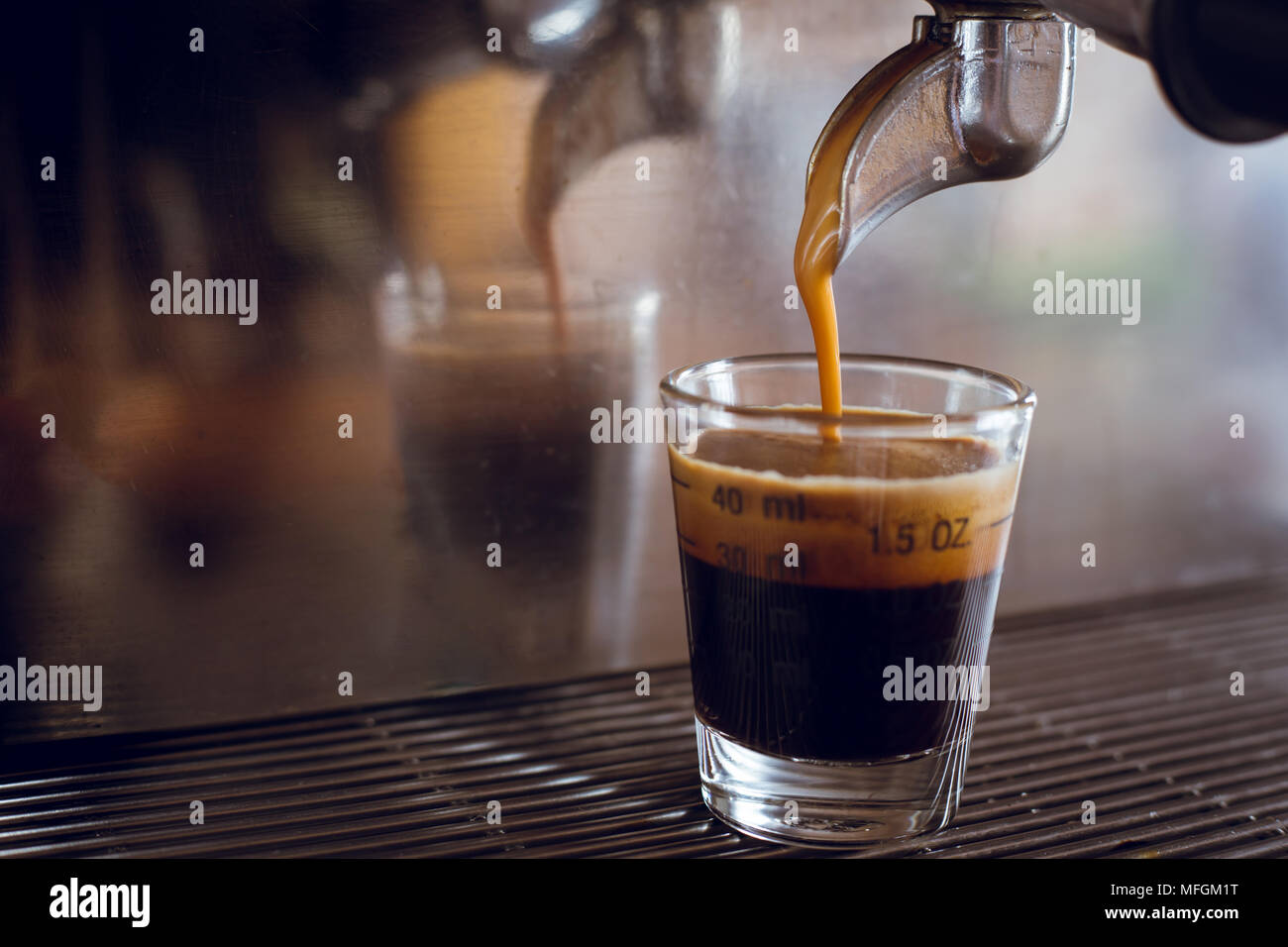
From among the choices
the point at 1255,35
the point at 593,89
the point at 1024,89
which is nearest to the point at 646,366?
the point at 593,89

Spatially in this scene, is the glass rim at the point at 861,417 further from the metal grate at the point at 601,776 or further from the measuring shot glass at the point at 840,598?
the metal grate at the point at 601,776

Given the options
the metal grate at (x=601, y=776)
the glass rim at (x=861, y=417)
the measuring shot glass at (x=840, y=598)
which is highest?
the glass rim at (x=861, y=417)

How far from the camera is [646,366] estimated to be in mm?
662

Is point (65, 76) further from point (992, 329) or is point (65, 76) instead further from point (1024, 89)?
point (992, 329)

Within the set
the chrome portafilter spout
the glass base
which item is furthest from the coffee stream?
the glass base

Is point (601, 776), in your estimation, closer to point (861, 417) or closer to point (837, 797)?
point (837, 797)

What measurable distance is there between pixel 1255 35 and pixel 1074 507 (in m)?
0.48

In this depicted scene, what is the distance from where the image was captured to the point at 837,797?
498mm

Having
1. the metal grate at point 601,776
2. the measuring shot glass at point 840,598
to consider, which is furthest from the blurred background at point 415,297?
the measuring shot glass at point 840,598

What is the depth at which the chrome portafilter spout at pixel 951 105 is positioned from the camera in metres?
0.48

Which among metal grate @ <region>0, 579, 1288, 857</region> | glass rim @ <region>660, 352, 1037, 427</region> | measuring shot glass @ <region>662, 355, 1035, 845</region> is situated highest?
glass rim @ <region>660, 352, 1037, 427</region>

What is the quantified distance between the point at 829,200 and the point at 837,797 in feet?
0.85

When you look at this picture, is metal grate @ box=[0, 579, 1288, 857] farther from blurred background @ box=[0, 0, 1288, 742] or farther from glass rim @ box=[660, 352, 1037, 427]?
glass rim @ box=[660, 352, 1037, 427]

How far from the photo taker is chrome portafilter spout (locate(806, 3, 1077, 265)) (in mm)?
483
